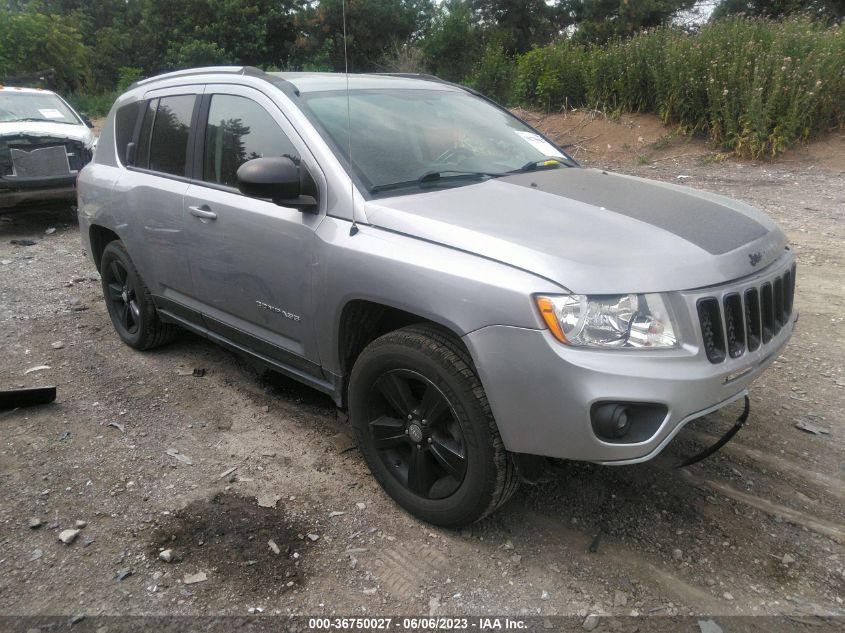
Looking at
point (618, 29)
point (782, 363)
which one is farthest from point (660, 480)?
point (618, 29)

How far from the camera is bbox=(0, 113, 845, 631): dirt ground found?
2.57 meters

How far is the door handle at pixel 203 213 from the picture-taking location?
3.66 m

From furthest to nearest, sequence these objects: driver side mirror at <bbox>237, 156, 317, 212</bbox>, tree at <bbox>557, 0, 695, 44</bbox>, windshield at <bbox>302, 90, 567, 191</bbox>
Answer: tree at <bbox>557, 0, 695, 44</bbox>
windshield at <bbox>302, 90, 567, 191</bbox>
driver side mirror at <bbox>237, 156, 317, 212</bbox>

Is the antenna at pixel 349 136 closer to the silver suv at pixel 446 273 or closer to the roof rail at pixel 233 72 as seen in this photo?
the silver suv at pixel 446 273

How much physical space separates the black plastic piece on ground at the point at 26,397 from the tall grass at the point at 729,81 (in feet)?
35.1

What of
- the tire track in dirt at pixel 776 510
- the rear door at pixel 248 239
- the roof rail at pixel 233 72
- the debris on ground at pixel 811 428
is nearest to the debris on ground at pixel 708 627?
the tire track in dirt at pixel 776 510

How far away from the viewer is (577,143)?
13320 mm

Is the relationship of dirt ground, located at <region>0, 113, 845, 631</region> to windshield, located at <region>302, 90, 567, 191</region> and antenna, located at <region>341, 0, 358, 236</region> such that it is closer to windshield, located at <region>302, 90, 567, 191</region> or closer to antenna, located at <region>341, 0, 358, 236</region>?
antenna, located at <region>341, 0, 358, 236</region>

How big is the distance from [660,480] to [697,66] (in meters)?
10.8

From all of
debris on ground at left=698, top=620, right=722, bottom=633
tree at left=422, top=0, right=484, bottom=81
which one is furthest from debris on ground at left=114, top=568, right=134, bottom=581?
tree at left=422, top=0, right=484, bottom=81

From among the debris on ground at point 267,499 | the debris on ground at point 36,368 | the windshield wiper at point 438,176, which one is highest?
the windshield wiper at point 438,176

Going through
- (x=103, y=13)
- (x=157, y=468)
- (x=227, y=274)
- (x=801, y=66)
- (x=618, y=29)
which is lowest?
(x=157, y=468)

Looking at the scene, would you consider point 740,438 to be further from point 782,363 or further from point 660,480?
point 782,363

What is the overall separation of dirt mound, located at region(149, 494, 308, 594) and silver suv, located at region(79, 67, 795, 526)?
1.64 ft
